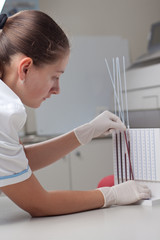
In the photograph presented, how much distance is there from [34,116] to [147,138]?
72.6 inches

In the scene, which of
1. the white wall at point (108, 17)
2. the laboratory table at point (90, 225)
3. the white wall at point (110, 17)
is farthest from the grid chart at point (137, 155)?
the white wall at point (110, 17)

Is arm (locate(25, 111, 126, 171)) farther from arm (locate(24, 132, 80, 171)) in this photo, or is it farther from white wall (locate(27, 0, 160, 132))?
white wall (locate(27, 0, 160, 132))

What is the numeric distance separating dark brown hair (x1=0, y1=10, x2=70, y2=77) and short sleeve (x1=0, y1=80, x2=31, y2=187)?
16cm

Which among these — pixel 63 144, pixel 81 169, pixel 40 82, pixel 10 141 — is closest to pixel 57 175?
pixel 81 169

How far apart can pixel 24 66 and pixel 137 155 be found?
451 millimetres

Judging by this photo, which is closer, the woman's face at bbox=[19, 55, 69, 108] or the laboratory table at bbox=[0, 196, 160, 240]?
the laboratory table at bbox=[0, 196, 160, 240]

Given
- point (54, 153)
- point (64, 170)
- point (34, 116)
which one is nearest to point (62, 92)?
point (34, 116)

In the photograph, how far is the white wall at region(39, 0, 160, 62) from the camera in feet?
10.0

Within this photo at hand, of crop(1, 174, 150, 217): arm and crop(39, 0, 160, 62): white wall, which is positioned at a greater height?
crop(39, 0, 160, 62): white wall

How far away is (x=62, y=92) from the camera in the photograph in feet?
9.80

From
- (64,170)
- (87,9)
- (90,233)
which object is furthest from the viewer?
(87,9)

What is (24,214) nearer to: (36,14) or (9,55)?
(9,55)

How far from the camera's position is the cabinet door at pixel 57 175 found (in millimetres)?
2670

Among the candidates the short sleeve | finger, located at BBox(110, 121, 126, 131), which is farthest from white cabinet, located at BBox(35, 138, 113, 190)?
the short sleeve
